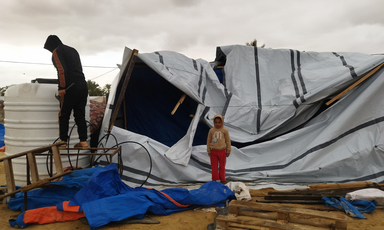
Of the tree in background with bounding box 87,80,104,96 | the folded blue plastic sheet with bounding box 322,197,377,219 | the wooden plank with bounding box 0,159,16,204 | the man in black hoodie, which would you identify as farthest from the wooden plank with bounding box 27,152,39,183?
the tree in background with bounding box 87,80,104,96

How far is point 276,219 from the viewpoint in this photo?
2535 millimetres

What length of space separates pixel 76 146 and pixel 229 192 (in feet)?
7.01

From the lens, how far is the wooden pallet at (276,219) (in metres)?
2.29

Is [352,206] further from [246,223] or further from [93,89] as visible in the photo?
[93,89]

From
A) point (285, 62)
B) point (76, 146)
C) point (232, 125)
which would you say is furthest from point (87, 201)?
point (285, 62)

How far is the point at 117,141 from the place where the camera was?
4285 millimetres

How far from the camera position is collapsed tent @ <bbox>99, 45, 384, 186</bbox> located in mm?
4176

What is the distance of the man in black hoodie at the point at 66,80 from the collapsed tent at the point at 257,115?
814 millimetres

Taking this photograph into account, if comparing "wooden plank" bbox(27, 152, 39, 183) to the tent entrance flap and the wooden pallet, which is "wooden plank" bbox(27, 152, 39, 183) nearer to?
the wooden pallet

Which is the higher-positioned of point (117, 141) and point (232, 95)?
point (232, 95)

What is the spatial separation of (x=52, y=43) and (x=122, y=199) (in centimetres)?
223

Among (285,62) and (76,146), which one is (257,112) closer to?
(285,62)

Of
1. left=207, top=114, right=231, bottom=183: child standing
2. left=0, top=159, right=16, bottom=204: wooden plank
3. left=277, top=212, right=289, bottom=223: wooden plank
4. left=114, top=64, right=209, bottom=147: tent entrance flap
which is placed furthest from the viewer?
left=114, top=64, right=209, bottom=147: tent entrance flap

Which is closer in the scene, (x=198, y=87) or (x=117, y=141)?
(x=117, y=141)
